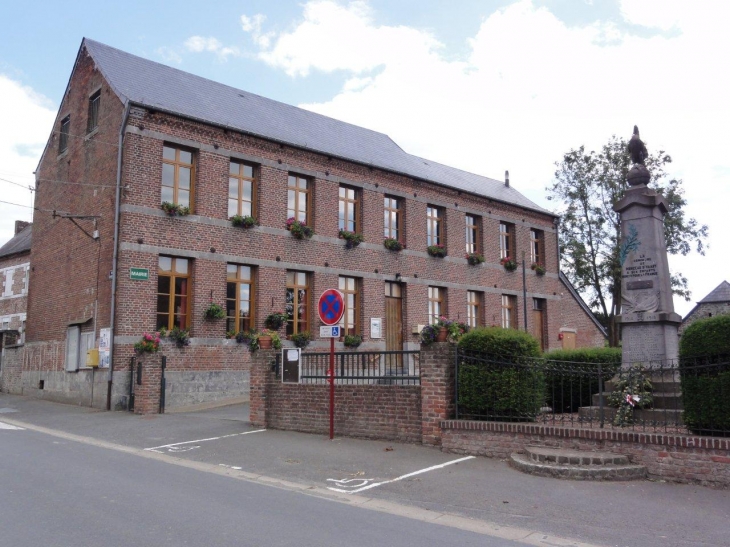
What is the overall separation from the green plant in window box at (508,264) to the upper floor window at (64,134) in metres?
17.9

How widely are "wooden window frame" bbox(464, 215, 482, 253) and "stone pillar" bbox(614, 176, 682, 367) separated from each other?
15.6 m

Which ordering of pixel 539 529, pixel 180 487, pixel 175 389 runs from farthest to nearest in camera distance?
pixel 175 389 → pixel 180 487 → pixel 539 529

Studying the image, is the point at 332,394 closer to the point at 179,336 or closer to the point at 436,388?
the point at 436,388

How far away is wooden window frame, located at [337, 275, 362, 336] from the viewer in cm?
2245

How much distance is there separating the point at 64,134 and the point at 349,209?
10.7 meters

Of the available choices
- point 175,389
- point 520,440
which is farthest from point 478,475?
point 175,389

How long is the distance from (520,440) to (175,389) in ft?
37.4

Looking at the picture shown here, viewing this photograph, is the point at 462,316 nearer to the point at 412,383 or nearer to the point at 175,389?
the point at 175,389

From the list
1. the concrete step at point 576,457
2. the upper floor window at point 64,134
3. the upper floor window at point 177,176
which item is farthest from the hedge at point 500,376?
the upper floor window at point 64,134

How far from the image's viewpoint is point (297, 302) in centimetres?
2131

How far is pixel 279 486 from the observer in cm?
821

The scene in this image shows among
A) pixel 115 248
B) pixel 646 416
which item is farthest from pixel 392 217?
pixel 646 416

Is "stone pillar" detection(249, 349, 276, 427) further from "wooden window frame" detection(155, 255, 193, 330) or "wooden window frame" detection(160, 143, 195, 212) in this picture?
"wooden window frame" detection(160, 143, 195, 212)

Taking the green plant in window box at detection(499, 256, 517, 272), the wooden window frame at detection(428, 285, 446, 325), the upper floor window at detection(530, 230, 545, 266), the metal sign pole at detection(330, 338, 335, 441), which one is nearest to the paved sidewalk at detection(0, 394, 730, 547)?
the metal sign pole at detection(330, 338, 335, 441)
